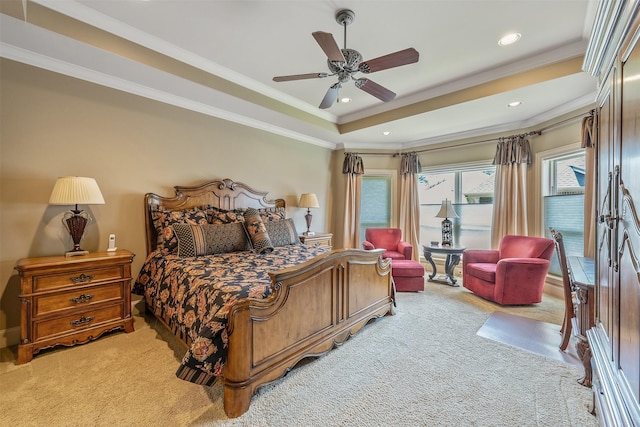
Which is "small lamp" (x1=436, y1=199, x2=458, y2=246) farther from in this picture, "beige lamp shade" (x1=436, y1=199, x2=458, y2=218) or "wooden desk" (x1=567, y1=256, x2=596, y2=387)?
"wooden desk" (x1=567, y1=256, x2=596, y2=387)

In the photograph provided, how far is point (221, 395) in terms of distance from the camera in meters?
1.84

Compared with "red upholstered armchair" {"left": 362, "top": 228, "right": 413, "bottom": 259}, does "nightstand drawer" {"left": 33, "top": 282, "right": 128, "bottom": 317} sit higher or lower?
lower

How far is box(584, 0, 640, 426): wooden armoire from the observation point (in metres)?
0.99

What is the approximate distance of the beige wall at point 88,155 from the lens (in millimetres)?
2451

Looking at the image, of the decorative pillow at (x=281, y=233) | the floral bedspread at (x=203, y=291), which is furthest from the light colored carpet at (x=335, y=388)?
the decorative pillow at (x=281, y=233)

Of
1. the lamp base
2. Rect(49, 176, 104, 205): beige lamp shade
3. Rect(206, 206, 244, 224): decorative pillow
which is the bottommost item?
the lamp base

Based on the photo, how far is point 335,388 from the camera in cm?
191

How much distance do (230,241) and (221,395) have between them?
168 centimetres

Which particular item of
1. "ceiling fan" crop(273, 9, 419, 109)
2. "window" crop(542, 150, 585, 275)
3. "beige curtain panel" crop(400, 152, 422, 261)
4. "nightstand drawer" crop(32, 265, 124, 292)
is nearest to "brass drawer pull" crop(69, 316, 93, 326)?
"nightstand drawer" crop(32, 265, 124, 292)

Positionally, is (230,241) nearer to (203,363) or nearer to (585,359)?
(203,363)

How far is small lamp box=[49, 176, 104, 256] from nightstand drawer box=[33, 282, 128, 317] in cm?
39

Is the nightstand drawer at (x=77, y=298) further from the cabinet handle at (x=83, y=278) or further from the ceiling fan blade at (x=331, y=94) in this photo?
the ceiling fan blade at (x=331, y=94)

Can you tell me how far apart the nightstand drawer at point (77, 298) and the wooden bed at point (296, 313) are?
2.31 ft

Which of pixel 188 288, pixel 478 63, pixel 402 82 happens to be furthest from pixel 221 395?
pixel 478 63
